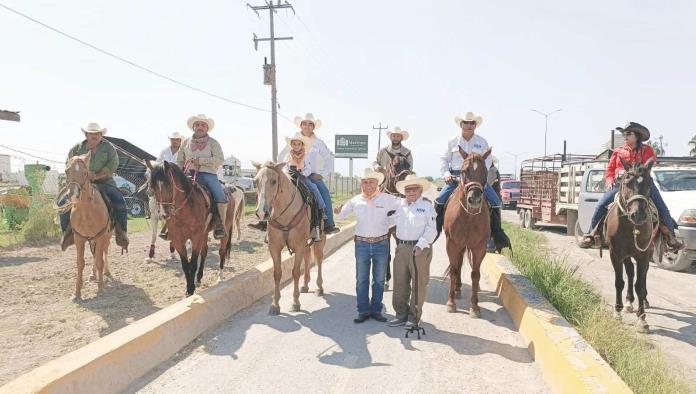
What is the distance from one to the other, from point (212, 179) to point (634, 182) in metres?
6.42

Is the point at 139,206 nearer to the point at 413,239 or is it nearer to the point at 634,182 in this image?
the point at 413,239

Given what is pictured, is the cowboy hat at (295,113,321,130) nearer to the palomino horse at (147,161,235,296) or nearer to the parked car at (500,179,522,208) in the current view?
the palomino horse at (147,161,235,296)

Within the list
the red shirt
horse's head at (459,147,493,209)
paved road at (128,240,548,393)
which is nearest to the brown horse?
horse's head at (459,147,493,209)

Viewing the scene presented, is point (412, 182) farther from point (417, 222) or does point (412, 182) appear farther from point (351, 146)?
point (351, 146)

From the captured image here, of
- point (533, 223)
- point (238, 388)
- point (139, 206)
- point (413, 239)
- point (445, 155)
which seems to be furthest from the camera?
point (139, 206)

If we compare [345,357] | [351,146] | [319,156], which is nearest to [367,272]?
[345,357]

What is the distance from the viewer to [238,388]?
4.27 metres

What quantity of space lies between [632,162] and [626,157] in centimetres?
19

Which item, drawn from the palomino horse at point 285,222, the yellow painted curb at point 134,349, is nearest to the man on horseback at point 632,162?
the palomino horse at point 285,222

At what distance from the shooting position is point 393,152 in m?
9.28

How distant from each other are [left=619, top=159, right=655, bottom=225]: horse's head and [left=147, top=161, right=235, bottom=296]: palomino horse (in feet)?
20.3

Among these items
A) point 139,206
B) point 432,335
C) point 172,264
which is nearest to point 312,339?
point 432,335

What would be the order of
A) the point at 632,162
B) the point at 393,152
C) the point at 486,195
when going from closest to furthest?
the point at 632,162 < the point at 486,195 < the point at 393,152

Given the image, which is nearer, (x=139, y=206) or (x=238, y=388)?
(x=238, y=388)
